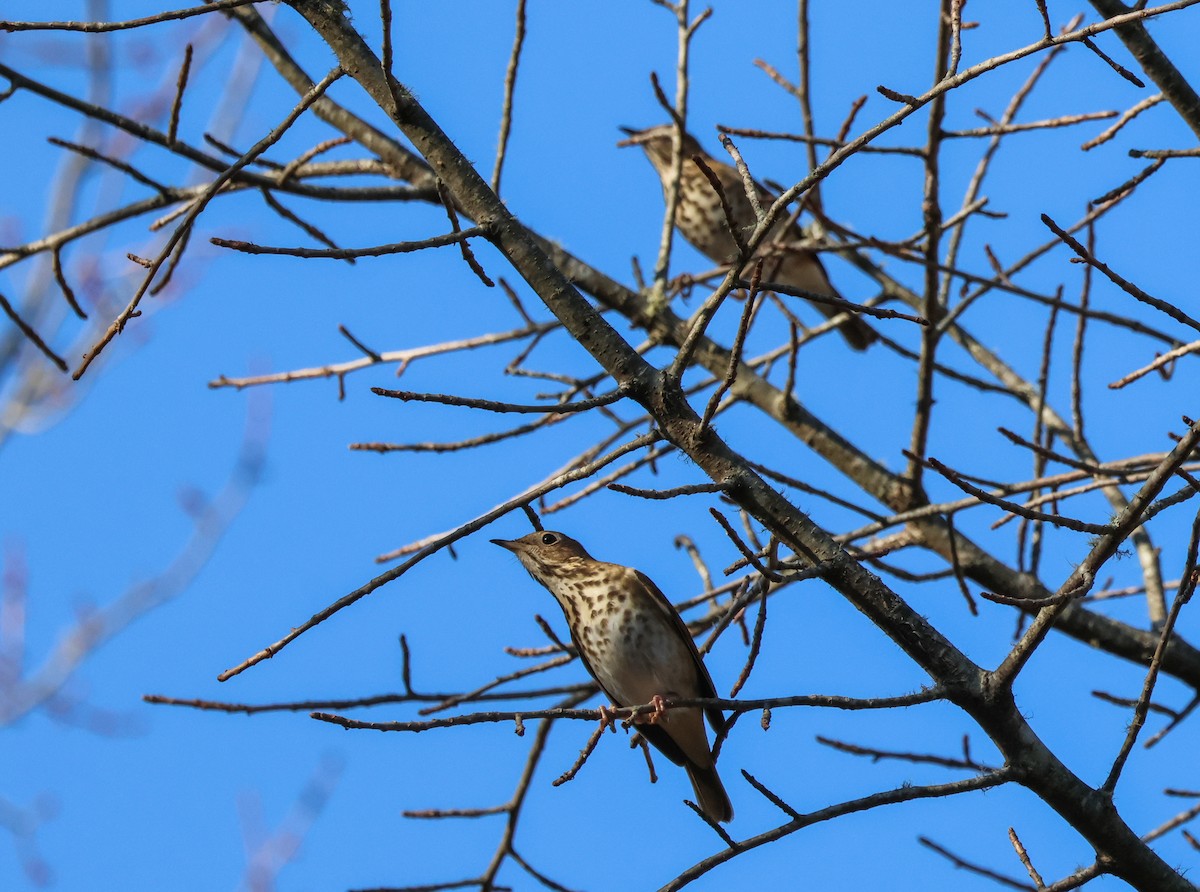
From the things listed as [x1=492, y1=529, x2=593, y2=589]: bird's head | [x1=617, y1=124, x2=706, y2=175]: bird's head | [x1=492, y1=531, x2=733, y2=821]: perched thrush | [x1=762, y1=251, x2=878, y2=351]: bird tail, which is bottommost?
[x1=492, y1=531, x2=733, y2=821]: perched thrush

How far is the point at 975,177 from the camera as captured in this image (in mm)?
5633

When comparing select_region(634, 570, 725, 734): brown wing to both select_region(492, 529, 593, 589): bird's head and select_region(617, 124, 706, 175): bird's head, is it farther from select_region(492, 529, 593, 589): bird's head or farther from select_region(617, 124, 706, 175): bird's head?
select_region(617, 124, 706, 175): bird's head

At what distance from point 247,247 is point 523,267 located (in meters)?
0.61

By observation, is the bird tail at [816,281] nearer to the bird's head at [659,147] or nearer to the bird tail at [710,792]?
the bird's head at [659,147]

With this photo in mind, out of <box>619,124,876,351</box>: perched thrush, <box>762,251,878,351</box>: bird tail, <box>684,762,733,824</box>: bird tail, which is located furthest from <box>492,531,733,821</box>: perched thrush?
<box>619,124,876,351</box>: perched thrush

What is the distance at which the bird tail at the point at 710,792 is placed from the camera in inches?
209

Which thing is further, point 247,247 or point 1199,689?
point 1199,689

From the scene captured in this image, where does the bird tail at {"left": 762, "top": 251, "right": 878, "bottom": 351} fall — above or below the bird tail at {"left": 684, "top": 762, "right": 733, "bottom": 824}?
above

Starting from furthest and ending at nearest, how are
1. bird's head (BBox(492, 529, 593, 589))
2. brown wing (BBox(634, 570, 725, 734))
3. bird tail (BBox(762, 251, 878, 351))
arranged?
bird tail (BBox(762, 251, 878, 351)), bird's head (BBox(492, 529, 593, 589)), brown wing (BBox(634, 570, 725, 734))

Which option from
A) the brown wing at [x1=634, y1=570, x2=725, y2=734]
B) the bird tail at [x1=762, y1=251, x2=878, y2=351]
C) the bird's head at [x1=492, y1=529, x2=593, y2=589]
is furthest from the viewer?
the bird tail at [x1=762, y1=251, x2=878, y2=351]

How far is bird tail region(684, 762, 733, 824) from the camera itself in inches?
209

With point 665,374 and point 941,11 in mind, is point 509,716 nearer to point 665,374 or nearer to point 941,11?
point 665,374

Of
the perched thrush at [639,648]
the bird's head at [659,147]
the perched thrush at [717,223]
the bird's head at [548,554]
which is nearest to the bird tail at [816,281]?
the perched thrush at [717,223]

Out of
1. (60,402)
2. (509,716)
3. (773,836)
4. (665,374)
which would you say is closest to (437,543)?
(509,716)
